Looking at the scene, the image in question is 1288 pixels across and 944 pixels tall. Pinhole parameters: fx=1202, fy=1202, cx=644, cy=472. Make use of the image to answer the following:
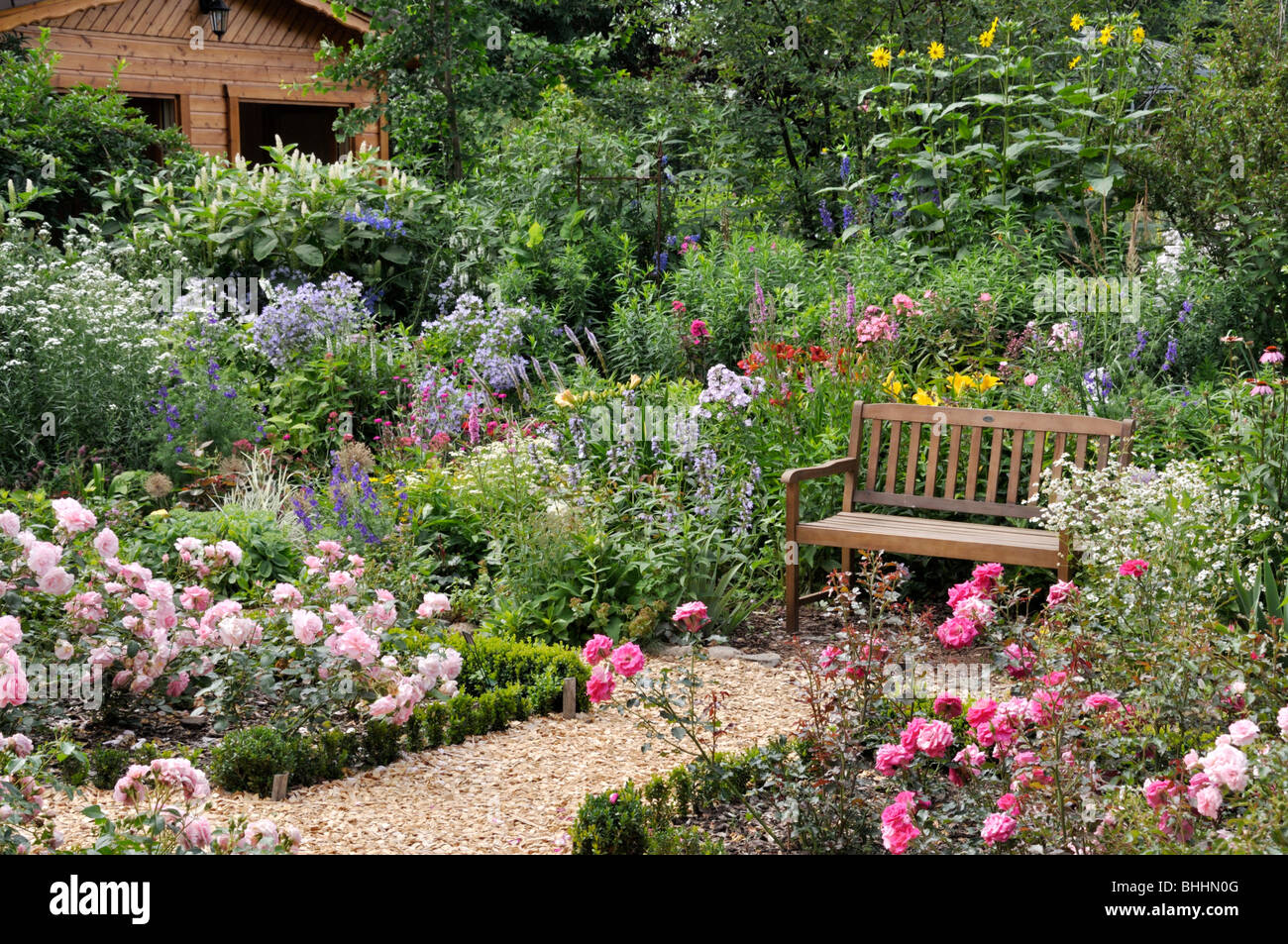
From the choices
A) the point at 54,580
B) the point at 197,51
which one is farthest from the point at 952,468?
the point at 197,51

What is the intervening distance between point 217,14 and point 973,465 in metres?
10.6

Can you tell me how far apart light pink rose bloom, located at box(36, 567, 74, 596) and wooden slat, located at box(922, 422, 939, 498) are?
3.73 meters

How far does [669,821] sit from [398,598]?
208cm

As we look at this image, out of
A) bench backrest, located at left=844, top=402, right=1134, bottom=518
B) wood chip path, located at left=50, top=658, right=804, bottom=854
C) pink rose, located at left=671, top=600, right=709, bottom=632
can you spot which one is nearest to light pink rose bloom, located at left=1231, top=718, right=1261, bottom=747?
pink rose, located at left=671, top=600, right=709, bottom=632

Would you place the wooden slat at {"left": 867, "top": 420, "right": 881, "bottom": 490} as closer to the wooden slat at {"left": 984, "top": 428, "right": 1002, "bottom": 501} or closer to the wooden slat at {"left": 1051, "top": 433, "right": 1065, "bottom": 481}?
the wooden slat at {"left": 984, "top": 428, "right": 1002, "bottom": 501}

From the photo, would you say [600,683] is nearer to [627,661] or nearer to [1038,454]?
[627,661]

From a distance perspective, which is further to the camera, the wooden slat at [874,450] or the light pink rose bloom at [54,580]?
the wooden slat at [874,450]

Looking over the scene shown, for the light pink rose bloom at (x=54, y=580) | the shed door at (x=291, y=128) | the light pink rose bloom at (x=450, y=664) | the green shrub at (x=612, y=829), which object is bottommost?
the green shrub at (x=612, y=829)

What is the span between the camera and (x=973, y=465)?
5.56 meters

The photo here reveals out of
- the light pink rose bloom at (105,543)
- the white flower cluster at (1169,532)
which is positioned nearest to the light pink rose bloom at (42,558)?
the light pink rose bloom at (105,543)

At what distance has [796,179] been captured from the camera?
10.3 m

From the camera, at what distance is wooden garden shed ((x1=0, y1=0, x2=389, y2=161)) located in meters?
11.9

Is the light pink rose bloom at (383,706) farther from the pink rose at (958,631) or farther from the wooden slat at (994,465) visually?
the wooden slat at (994,465)

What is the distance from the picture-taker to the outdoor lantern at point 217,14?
502 inches
